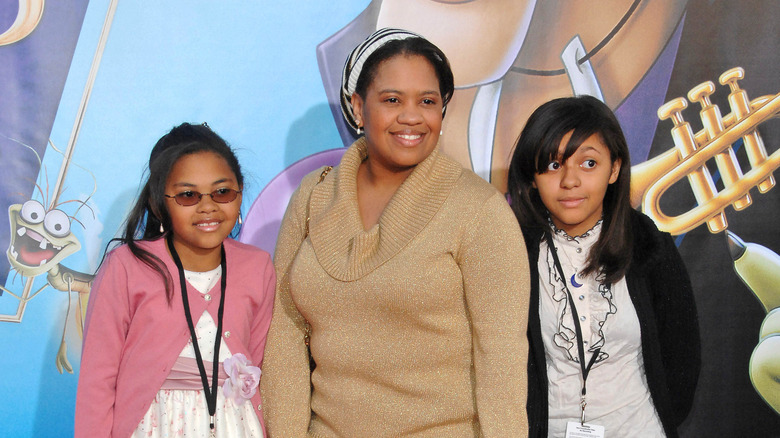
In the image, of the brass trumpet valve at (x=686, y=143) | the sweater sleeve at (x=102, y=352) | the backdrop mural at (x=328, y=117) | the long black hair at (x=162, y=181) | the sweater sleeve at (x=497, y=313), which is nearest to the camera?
the sweater sleeve at (x=497, y=313)

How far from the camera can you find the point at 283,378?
1.91 m

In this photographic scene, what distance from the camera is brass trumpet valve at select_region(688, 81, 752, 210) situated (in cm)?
275

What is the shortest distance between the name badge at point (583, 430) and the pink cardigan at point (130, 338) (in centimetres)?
89

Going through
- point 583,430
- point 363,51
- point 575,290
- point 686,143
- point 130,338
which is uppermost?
point 686,143

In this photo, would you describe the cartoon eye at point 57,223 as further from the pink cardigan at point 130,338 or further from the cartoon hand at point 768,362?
the cartoon hand at point 768,362

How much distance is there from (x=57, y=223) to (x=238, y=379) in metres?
1.19

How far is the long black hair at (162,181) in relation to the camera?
6.17 feet

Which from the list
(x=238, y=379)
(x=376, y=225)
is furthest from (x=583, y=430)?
(x=238, y=379)

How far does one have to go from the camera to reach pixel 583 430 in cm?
191

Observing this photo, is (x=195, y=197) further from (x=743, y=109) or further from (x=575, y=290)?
(x=743, y=109)

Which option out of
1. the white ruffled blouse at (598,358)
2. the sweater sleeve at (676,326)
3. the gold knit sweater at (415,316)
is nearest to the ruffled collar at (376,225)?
the gold knit sweater at (415,316)

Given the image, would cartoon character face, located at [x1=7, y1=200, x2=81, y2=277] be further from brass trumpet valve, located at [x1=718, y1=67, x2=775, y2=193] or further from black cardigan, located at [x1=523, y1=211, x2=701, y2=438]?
brass trumpet valve, located at [x1=718, y1=67, x2=775, y2=193]

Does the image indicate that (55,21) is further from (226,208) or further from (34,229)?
(226,208)

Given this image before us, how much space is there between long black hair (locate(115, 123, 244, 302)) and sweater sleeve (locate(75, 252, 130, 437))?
0.10m
